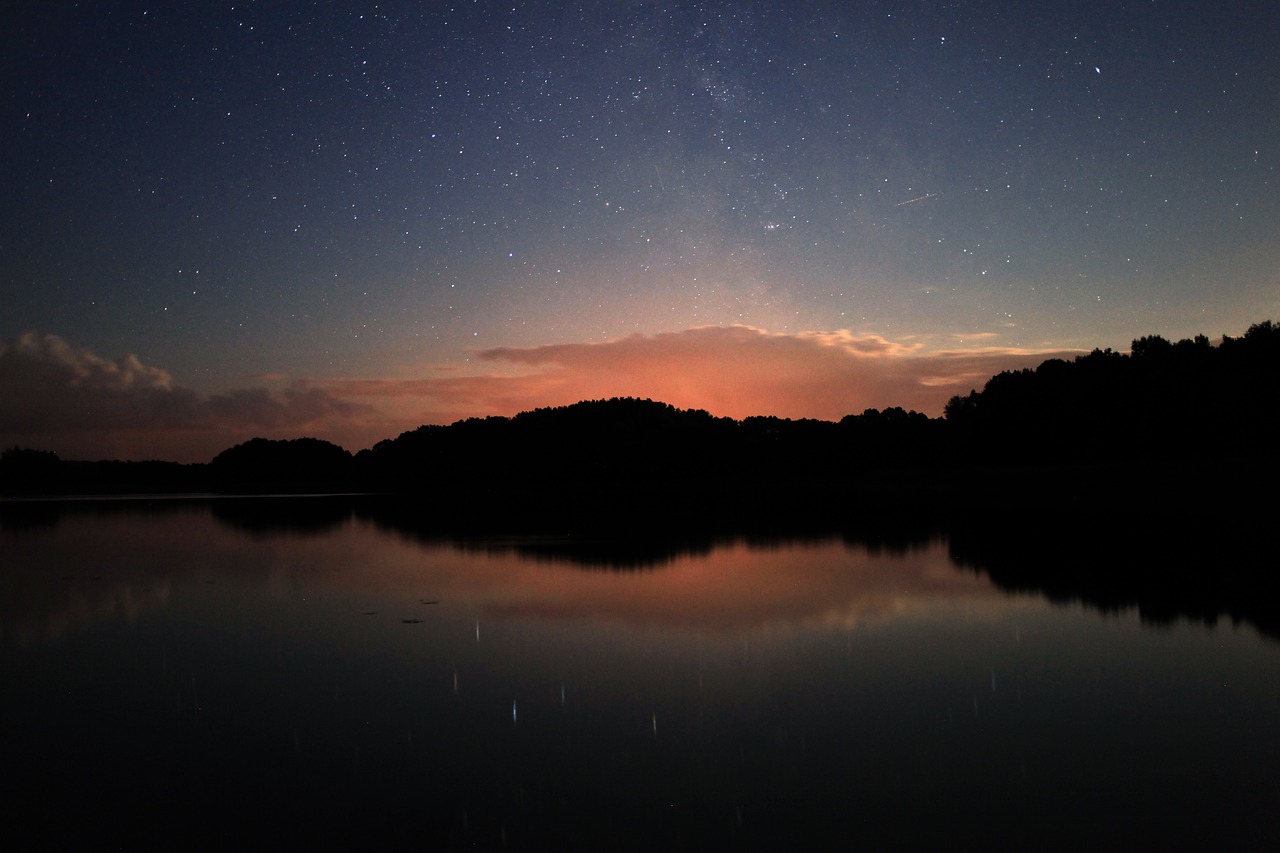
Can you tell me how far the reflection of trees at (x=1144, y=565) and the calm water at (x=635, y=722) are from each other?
95cm

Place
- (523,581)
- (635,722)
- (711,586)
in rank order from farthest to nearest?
(523,581) → (711,586) → (635,722)

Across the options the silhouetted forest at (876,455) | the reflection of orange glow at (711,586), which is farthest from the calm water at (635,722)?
the silhouetted forest at (876,455)

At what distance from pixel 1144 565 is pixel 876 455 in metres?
109

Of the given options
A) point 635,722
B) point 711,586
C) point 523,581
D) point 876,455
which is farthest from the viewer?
point 876,455

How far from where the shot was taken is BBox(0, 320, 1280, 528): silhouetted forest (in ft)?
158

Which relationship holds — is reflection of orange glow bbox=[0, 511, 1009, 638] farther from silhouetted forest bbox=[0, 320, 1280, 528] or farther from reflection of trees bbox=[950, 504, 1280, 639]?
silhouetted forest bbox=[0, 320, 1280, 528]

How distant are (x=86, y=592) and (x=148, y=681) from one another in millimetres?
8961

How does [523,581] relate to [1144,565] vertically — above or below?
below

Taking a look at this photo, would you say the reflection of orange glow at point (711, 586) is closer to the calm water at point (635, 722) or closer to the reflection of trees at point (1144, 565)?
the calm water at point (635, 722)

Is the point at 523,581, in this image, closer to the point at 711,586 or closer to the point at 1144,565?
the point at 711,586

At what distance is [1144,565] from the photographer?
18.3m

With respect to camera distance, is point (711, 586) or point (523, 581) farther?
point (523, 581)

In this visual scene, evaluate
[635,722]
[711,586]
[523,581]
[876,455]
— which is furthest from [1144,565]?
[876,455]

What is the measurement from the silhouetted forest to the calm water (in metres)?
23.1
